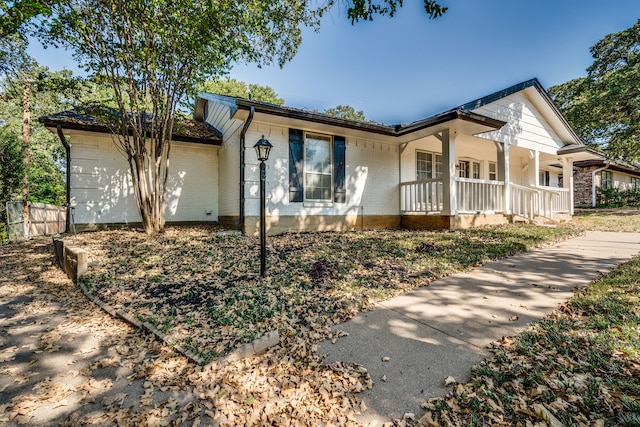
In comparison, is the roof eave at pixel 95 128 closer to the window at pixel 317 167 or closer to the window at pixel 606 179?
the window at pixel 317 167

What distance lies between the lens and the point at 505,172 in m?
9.22

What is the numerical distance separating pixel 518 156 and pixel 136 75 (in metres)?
14.9

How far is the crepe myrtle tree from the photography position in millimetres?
5816

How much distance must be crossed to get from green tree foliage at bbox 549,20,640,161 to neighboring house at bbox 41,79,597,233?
5243 mm

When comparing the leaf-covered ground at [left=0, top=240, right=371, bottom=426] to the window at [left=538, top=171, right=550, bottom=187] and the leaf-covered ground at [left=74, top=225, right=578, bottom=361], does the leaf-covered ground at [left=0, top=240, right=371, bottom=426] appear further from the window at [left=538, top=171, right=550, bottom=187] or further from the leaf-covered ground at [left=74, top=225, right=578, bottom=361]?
the window at [left=538, top=171, right=550, bottom=187]

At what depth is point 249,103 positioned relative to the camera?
6.24m

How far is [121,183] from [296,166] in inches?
213

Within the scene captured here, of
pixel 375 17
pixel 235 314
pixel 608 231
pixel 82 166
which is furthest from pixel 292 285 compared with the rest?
pixel 608 231

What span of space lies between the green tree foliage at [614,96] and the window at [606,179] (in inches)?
203

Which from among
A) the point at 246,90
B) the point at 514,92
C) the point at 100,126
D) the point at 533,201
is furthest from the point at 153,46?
the point at 246,90

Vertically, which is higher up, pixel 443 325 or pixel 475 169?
pixel 475 169

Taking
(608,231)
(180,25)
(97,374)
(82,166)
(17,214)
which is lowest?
(97,374)

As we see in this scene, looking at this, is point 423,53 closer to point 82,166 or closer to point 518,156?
point 518,156

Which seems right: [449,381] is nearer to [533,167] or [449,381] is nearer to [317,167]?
[317,167]
